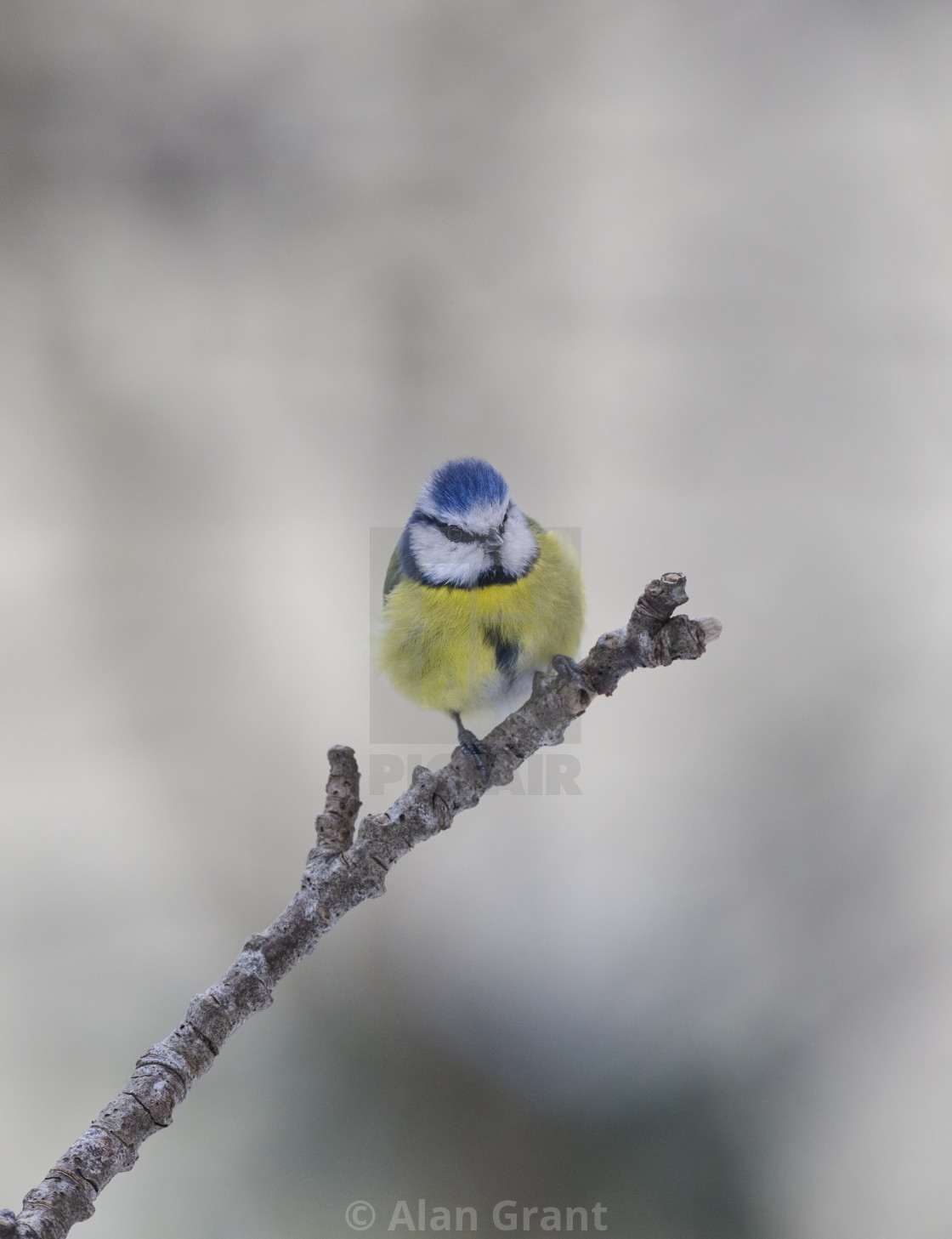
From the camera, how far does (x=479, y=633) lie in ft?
3.49

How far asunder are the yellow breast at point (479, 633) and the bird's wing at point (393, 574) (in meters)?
0.04

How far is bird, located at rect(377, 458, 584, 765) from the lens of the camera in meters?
1.00

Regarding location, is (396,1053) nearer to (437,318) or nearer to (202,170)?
Answer: (437,318)

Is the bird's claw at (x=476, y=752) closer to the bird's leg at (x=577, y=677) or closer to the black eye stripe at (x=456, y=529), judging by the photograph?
the bird's leg at (x=577, y=677)

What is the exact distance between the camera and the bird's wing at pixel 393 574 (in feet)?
3.90

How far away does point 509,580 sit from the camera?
3.48ft

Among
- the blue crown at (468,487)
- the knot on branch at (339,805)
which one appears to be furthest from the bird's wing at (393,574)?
the knot on branch at (339,805)

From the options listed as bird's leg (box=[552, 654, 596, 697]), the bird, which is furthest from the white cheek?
bird's leg (box=[552, 654, 596, 697])

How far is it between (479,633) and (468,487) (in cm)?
17

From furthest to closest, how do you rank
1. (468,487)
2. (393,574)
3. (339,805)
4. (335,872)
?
(393,574), (468,487), (339,805), (335,872)

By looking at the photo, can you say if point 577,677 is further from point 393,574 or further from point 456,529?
point 393,574

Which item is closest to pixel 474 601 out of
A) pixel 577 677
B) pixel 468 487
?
pixel 468 487

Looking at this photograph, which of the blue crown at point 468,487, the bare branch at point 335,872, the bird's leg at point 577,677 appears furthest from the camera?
the blue crown at point 468,487

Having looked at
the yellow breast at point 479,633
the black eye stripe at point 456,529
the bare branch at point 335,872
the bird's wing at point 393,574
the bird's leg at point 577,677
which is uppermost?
the bird's wing at point 393,574
